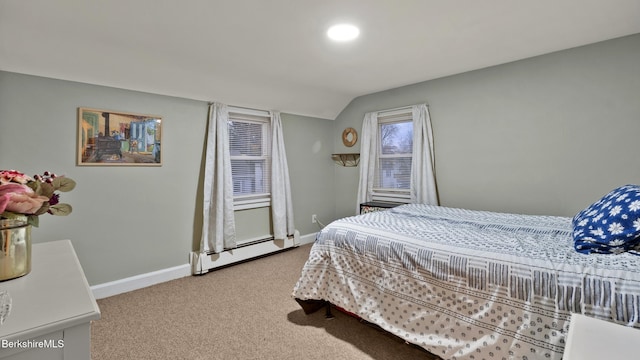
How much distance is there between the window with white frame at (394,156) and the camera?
376 cm

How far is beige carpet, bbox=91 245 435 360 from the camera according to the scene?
182cm

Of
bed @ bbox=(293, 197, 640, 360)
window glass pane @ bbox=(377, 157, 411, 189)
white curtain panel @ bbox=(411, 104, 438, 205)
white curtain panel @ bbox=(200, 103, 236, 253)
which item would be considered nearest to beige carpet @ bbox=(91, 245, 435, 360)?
bed @ bbox=(293, 197, 640, 360)

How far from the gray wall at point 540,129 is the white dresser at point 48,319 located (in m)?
3.38

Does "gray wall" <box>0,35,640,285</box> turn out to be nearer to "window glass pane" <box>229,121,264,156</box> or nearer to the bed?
"window glass pane" <box>229,121,264,156</box>

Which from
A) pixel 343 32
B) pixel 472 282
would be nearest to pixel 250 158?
pixel 343 32

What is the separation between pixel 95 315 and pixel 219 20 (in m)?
1.83

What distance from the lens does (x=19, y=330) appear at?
700mm


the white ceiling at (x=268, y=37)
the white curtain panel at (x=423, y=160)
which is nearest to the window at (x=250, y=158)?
the white ceiling at (x=268, y=37)

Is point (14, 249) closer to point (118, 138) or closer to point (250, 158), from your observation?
point (118, 138)

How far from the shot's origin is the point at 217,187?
10.7ft

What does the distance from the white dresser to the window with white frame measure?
11.3 ft

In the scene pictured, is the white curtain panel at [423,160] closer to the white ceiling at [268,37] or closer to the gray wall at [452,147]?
the gray wall at [452,147]

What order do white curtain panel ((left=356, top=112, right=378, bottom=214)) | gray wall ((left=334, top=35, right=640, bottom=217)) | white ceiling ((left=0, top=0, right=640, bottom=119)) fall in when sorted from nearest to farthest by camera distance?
white ceiling ((left=0, top=0, right=640, bottom=119))
gray wall ((left=334, top=35, right=640, bottom=217))
white curtain panel ((left=356, top=112, right=378, bottom=214))

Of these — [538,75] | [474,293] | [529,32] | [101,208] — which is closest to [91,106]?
[101,208]
